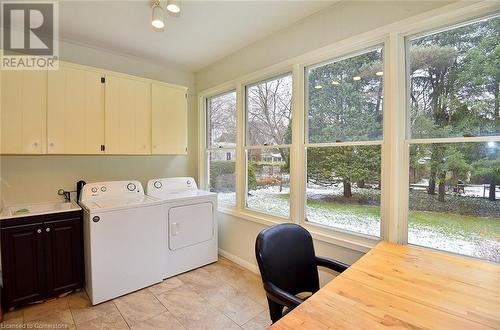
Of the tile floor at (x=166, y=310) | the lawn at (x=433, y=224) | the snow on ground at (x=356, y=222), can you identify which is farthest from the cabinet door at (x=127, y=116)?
the lawn at (x=433, y=224)

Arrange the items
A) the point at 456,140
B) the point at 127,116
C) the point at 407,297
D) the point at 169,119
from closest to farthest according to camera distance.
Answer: the point at 407,297
the point at 456,140
the point at 127,116
the point at 169,119

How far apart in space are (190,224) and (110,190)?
1006 millimetres

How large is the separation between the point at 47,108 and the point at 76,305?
1941 mm

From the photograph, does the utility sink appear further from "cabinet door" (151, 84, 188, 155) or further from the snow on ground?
the snow on ground

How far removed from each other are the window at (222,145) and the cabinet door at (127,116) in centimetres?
98

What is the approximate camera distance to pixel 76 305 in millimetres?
2242

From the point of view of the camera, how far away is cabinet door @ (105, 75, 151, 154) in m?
2.78

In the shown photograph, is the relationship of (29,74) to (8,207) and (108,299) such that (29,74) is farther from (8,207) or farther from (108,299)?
(108,299)

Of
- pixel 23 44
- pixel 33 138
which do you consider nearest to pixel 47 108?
pixel 33 138

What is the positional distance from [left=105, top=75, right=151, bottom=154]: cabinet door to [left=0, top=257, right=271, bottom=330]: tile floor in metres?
1.60

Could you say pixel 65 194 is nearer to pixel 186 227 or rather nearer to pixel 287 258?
pixel 186 227

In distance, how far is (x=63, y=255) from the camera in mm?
2348

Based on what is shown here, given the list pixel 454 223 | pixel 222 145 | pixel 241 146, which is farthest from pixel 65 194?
pixel 454 223

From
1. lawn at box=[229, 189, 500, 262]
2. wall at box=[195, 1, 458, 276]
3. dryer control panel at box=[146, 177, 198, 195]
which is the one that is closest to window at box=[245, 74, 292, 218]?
wall at box=[195, 1, 458, 276]
